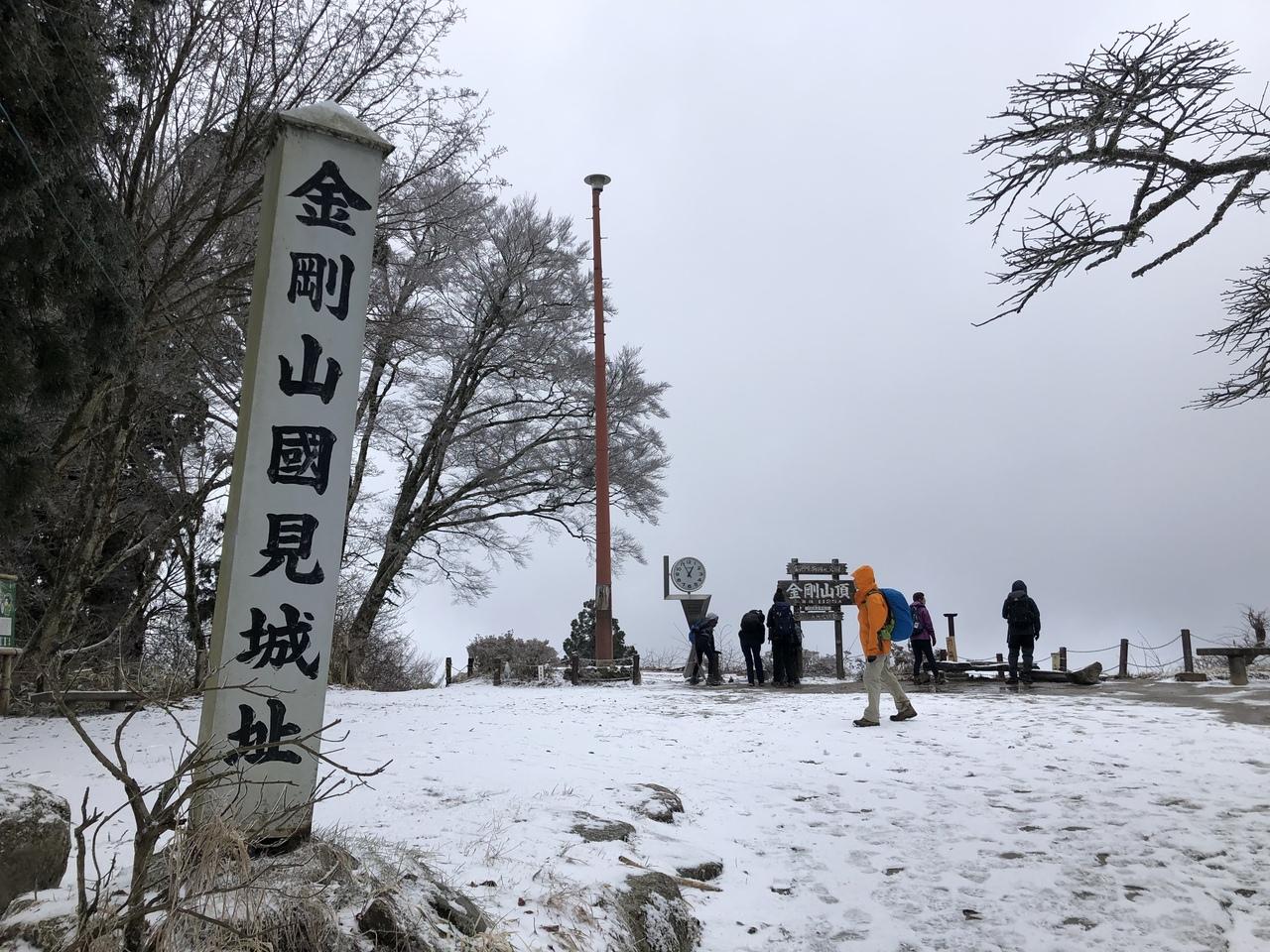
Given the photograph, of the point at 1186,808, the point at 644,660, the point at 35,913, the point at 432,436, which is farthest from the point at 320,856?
the point at 644,660

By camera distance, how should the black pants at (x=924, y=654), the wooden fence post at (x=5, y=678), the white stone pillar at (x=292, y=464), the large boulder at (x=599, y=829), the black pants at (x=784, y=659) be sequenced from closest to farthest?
1. the white stone pillar at (x=292, y=464)
2. the large boulder at (x=599, y=829)
3. the wooden fence post at (x=5, y=678)
4. the black pants at (x=924, y=654)
5. the black pants at (x=784, y=659)

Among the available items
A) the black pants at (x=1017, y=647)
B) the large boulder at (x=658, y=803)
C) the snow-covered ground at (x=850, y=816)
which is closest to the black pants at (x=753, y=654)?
the black pants at (x=1017, y=647)

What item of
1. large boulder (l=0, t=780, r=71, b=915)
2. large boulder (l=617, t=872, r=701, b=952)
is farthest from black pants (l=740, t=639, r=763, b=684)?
large boulder (l=0, t=780, r=71, b=915)

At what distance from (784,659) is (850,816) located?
947cm

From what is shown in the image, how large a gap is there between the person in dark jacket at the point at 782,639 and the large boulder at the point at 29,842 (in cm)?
1288

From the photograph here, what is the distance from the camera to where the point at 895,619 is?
10.1 meters

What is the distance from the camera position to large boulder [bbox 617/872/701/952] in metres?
4.02

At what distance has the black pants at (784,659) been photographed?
1577 centimetres

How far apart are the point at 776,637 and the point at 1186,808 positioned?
9.47 metres

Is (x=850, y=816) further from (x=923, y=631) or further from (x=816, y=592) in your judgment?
(x=816, y=592)

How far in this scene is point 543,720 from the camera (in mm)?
10242

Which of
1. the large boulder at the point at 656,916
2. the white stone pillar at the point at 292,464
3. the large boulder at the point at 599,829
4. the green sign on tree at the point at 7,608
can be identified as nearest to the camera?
the large boulder at the point at 656,916

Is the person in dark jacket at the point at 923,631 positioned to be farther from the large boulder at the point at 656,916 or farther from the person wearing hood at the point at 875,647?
the large boulder at the point at 656,916

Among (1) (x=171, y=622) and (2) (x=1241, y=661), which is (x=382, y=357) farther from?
(2) (x=1241, y=661)
